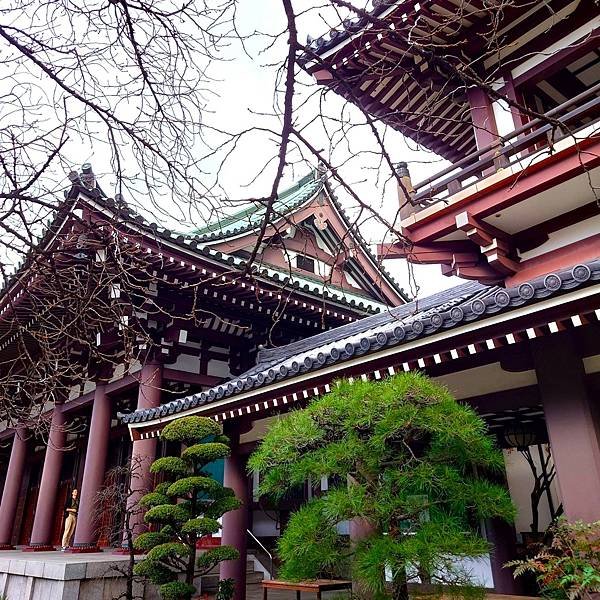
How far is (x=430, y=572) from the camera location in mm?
3031

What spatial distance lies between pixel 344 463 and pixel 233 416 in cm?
279

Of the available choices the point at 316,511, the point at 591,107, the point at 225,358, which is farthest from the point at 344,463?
the point at 225,358

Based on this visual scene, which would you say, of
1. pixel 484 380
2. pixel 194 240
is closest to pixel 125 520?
pixel 194 240

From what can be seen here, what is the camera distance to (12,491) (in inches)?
442

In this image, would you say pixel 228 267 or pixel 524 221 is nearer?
pixel 524 221

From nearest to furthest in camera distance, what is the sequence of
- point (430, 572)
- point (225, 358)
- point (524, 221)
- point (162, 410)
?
point (430, 572) → point (524, 221) → point (162, 410) → point (225, 358)

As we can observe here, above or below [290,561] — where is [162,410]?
above

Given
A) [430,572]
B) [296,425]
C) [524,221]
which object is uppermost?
[524,221]

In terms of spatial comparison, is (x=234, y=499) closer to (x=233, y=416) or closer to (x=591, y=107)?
(x=233, y=416)

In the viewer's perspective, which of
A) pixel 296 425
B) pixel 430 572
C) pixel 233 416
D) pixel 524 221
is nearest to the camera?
pixel 430 572

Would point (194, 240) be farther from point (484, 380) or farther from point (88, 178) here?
point (484, 380)

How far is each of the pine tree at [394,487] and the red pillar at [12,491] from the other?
945 cm

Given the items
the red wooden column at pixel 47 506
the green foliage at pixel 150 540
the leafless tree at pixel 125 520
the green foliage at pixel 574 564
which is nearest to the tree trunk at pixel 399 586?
the green foliage at pixel 574 564

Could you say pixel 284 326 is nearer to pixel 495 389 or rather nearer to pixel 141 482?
pixel 141 482
